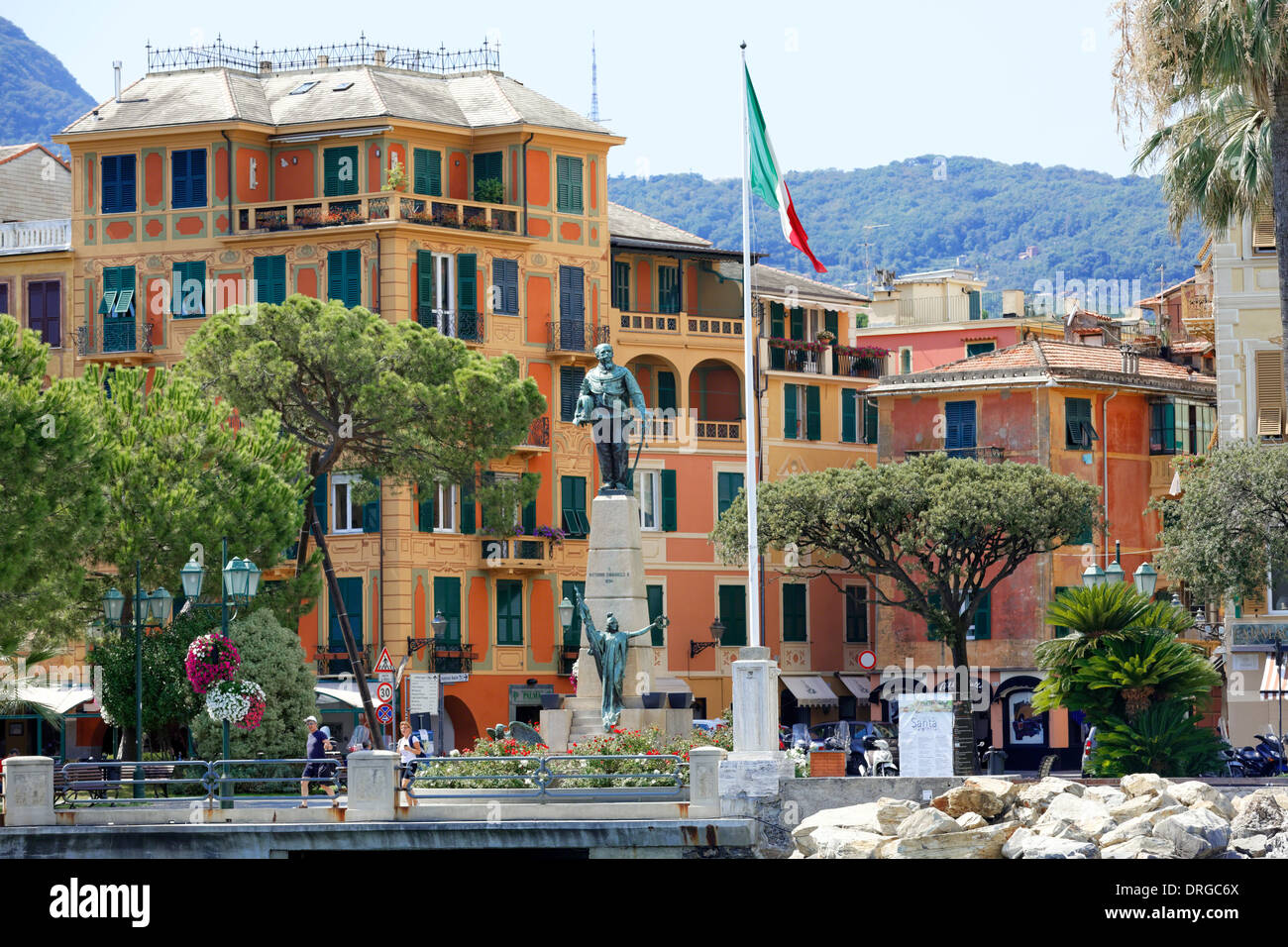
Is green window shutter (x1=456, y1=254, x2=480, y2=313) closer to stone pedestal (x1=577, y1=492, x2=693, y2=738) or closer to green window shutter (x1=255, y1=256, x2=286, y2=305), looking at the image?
green window shutter (x1=255, y1=256, x2=286, y2=305)

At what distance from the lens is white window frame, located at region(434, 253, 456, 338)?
65062 millimetres

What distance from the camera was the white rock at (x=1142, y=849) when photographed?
103 ft

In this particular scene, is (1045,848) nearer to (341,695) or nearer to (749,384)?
(749,384)

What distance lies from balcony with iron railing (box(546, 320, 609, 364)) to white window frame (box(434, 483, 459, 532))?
5027mm

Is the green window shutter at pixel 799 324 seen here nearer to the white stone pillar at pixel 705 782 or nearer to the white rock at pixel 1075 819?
the white stone pillar at pixel 705 782

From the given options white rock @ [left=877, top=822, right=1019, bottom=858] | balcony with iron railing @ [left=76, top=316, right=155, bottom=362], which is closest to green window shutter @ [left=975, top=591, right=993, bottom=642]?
balcony with iron railing @ [left=76, top=316, right=155, bottom=362]

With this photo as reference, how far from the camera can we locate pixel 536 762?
37656 millimetres

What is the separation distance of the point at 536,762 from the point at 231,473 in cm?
1493

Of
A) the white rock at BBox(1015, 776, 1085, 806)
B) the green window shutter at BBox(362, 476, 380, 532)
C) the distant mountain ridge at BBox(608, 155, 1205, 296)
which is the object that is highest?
the distant mountain ridge at BBox(608, 155, 1205, 296)

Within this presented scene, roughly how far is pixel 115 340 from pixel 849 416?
22699mm

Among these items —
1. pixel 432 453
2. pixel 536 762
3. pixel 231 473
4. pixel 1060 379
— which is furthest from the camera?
pixel 1060 379

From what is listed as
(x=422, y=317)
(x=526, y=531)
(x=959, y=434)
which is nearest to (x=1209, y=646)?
(x=959, y=434)
